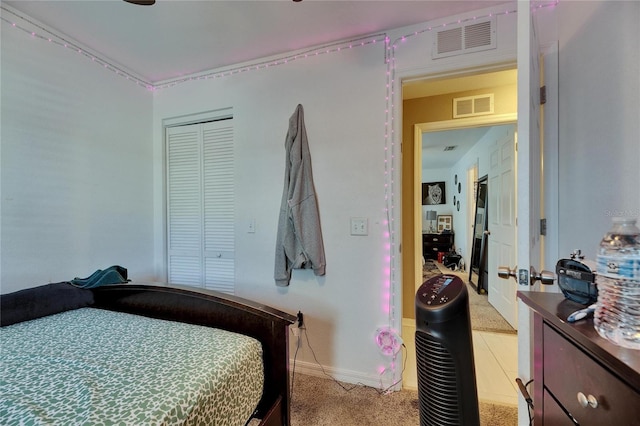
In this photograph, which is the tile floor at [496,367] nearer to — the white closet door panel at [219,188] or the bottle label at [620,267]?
the bottle label at [620,267]

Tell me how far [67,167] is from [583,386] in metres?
2.80

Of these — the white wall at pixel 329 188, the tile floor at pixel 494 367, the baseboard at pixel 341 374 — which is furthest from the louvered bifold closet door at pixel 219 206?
the tile floor at pixel 494 367

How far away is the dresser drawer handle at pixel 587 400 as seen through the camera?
0.52 metres

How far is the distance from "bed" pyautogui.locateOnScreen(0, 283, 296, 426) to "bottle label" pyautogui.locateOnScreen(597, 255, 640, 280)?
3.30 feet

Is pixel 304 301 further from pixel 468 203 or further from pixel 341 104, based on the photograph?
pixel 468 203

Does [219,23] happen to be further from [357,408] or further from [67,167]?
[357,408]

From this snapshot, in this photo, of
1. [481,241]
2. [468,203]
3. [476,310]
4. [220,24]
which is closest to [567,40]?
[220,24]

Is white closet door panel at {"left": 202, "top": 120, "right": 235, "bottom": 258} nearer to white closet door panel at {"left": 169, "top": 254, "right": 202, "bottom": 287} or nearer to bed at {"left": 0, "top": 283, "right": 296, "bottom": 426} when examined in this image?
white closet door panel at {"left": 169, "top": 254, "right": 202, "bottom": 287}

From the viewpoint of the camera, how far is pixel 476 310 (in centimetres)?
325

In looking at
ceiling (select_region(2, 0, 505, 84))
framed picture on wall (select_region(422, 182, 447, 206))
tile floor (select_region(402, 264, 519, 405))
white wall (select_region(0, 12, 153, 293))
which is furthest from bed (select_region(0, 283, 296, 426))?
framed picture on wall (select_region(422, 182, 447, 206))

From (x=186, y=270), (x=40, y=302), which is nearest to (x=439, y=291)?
(x=40, y=302)

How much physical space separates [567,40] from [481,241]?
3361 mm

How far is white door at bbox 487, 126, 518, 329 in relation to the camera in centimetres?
276

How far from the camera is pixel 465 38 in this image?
1669mm
